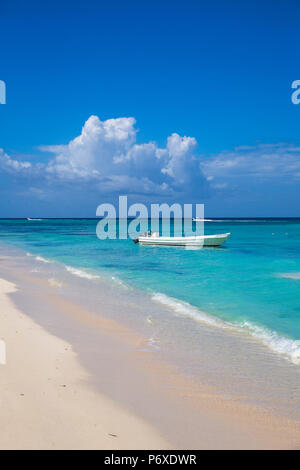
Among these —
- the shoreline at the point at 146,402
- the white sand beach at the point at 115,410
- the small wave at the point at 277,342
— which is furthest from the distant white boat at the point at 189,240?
the white sand beach at the point at 115,410

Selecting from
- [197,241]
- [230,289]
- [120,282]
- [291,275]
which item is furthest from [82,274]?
[197,241]

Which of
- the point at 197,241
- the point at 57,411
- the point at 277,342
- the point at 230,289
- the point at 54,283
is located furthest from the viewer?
the point at 197,241

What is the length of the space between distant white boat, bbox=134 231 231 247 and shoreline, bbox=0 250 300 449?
1191 inches

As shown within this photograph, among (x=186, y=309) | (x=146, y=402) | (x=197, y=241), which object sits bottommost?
(x=186, y=309)

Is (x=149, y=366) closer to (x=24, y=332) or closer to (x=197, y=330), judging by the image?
(x=197, y=330)

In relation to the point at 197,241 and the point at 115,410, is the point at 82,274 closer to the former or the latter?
the point at 115,410

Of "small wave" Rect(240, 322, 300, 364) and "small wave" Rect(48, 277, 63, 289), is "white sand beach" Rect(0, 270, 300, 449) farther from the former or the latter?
"small wave" Rect(48, 277, 63, 289)

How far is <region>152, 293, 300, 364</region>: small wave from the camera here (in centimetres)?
799

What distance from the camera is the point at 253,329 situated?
9.76 meters

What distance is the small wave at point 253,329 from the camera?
7.99 metres

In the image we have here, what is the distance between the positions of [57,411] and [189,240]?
3404 centimetres

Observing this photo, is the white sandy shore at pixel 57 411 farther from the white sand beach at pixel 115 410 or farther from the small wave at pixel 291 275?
the small wave at pixel 291 275

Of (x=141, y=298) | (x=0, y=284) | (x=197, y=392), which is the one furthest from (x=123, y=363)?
(x=0, y=284)
